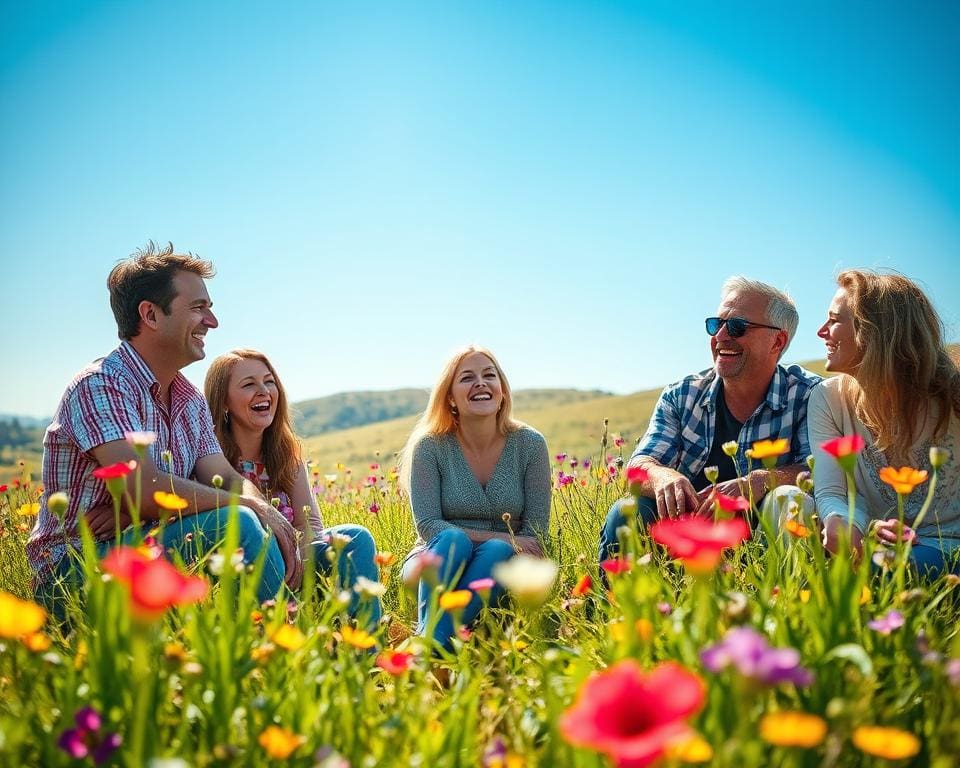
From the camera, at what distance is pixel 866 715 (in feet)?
4.44

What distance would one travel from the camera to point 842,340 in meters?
3.19

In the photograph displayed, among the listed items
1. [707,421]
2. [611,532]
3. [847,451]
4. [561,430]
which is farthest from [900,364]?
[561,430]

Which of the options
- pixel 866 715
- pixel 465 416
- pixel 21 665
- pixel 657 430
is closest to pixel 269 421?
pixel 465 416

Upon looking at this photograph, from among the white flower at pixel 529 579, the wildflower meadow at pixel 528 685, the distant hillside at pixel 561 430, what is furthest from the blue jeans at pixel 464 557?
the distant hillside at pixel 561 430

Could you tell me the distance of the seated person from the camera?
2.96 meters

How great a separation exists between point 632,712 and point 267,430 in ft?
11.7

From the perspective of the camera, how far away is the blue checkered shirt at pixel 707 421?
3783 mm

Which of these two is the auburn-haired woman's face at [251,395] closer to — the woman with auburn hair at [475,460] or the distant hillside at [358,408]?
the woman with auburn hair at [475,460]

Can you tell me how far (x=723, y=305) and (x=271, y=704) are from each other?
3.22 m

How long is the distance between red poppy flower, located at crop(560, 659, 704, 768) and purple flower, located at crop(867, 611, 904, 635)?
83 cm

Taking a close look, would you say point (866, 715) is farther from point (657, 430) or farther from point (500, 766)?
point (657, 430)

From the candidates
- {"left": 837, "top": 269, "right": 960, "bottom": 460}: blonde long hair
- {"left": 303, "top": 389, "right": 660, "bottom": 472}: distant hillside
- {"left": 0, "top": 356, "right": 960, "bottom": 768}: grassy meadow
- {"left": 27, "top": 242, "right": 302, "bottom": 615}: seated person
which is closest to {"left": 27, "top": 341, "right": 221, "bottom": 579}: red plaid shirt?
{"left": 27, "top": 242, "right": 302, "bottom": 615}: seated person

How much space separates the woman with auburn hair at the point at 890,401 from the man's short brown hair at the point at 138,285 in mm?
3026

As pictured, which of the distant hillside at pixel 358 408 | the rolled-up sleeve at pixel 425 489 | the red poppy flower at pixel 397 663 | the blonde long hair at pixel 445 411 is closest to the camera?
the red poppy flower at pixel 397 663
